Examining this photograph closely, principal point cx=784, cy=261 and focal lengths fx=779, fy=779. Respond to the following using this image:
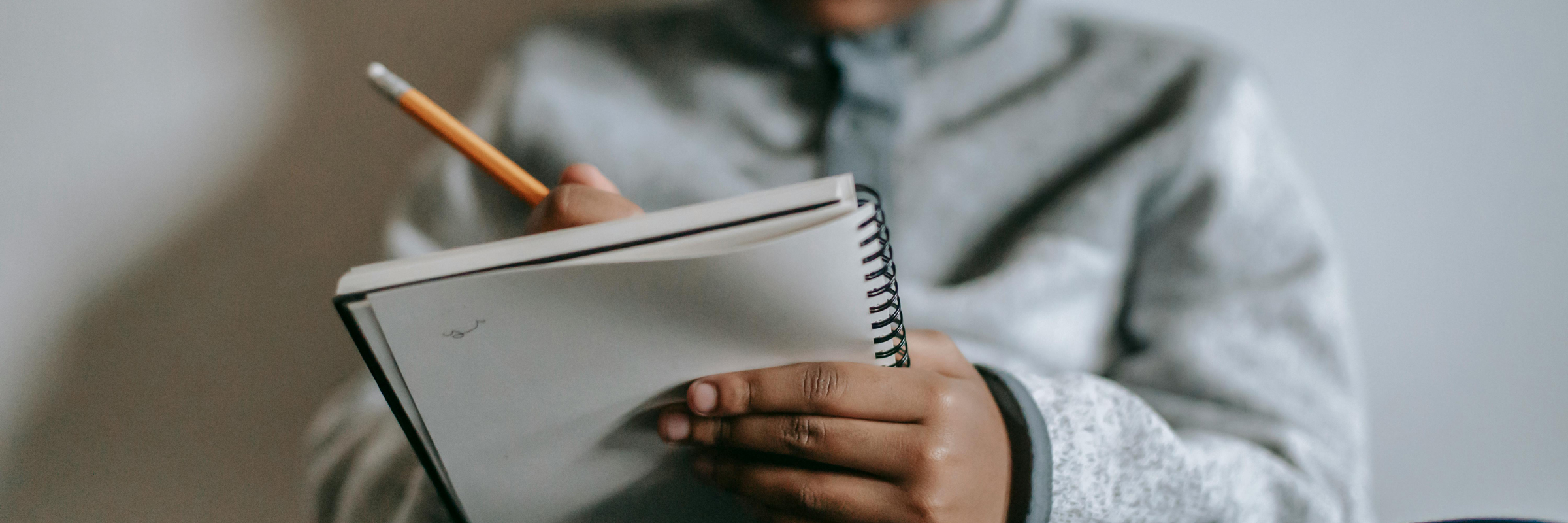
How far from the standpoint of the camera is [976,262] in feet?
1.81

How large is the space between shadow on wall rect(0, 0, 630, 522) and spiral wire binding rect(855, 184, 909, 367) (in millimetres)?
488

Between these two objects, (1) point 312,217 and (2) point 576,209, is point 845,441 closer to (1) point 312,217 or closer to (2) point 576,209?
(2) point 576,209

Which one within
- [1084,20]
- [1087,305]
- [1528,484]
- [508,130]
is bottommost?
[1528,484]

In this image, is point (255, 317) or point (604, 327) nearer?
point (604, 327)

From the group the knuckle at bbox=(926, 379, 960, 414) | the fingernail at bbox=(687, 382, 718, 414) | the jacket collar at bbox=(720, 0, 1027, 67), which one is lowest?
the fingernail at bbox=(687, 382, 718, 414)

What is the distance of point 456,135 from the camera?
0.36 meters

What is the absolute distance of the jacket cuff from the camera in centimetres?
33

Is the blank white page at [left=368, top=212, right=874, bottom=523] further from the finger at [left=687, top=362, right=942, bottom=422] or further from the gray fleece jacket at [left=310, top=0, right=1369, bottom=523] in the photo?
the gray fleece jacket at [left=310, top=0, right=1369, bottom=523]

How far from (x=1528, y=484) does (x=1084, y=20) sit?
0.54 meters

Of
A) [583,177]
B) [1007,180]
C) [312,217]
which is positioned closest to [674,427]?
[583,177]

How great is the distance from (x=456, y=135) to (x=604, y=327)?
15 centimetres

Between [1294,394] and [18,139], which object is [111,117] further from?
[1294,394]

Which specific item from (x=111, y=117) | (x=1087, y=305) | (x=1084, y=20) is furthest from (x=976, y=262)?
(x=111, y=117)

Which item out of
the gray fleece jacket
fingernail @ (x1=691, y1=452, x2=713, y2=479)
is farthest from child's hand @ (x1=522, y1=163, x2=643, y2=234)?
the gray fleece jacket
